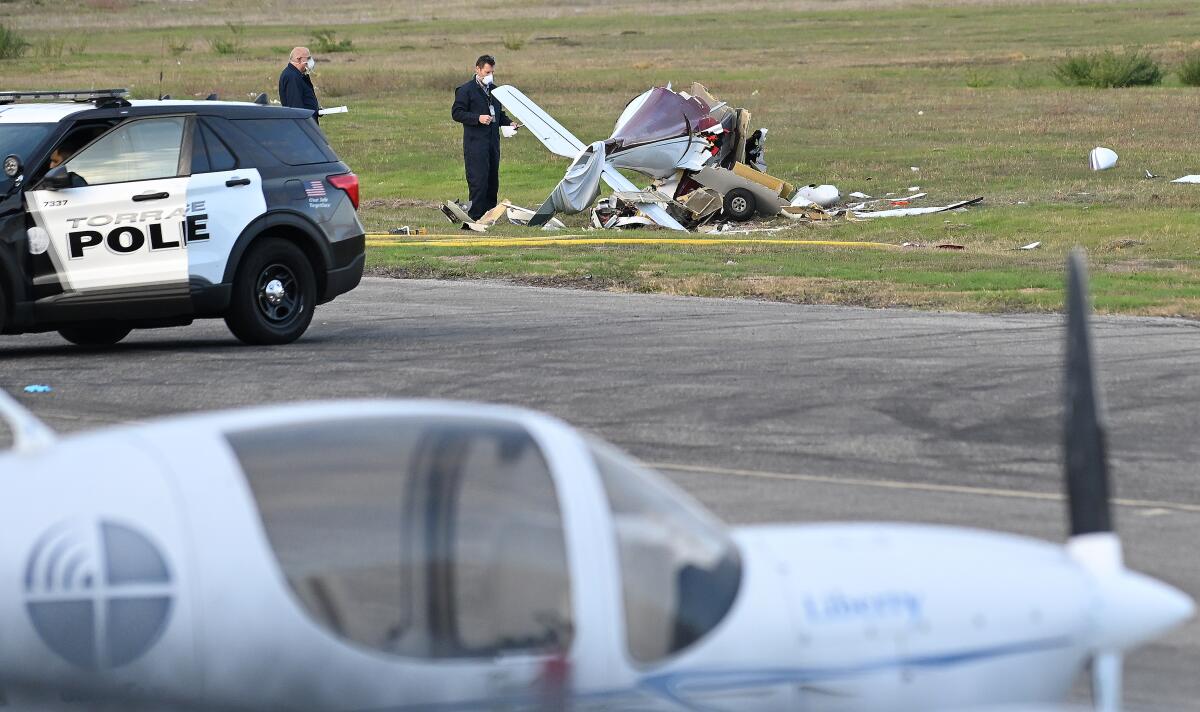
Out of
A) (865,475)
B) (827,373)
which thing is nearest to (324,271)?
(827,373)

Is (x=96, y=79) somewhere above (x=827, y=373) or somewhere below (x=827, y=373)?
above

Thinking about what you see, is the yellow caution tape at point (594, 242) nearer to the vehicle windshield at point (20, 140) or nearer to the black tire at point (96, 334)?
the black tire at point (96, 334)

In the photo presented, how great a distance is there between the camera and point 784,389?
38.2 ft

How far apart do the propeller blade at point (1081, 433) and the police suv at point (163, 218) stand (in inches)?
366

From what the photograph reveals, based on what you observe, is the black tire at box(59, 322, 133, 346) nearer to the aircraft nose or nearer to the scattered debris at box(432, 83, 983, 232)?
the scattered debris at box(432, 83, 983, 232)

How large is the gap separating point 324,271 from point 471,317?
2.04 metres

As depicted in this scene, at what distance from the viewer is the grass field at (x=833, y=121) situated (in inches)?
736

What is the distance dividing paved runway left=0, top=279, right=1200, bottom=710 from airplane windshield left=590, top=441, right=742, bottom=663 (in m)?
1.98

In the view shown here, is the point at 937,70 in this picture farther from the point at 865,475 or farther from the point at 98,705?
the point at 98,705

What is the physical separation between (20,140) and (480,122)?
11335 millimetres

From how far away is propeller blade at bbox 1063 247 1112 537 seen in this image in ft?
15.1

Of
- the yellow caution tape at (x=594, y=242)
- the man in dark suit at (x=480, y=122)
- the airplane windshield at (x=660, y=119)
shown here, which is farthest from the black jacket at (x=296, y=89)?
the airplane windshield at (x=660, y=119)

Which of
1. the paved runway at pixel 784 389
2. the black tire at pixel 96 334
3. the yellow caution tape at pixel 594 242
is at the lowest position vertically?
the paved runway at pixel 784 389

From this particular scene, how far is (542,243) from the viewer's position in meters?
21.7
